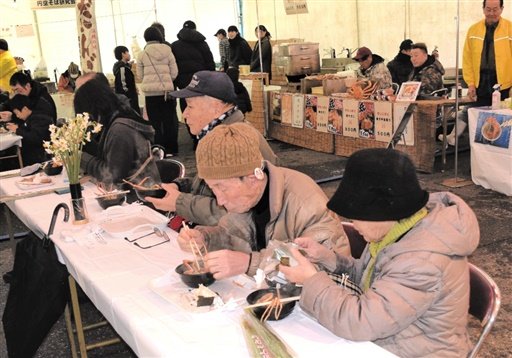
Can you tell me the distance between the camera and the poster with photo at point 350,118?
20.9ft

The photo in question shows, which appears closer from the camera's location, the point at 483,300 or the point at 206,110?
the point at 483,300

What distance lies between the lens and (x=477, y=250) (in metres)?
Result: 3.90

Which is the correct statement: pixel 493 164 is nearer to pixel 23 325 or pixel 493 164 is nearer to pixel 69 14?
pixel 23 325

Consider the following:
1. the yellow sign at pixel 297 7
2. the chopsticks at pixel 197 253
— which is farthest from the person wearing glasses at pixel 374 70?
the chopsticks at pixel 197 253

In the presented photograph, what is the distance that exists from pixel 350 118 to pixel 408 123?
0.84 metres

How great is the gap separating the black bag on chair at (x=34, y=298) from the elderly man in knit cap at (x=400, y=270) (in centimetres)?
108

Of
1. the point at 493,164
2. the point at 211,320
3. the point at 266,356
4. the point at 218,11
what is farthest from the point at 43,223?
the point at 218,11

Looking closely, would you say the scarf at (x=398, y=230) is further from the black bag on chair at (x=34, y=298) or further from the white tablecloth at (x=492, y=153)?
the white tablecloth at (x=492, y=153)

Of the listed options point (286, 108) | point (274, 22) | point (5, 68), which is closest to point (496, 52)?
point (286, 108)

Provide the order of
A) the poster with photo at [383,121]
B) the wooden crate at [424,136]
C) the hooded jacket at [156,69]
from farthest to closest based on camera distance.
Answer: the hooded jacket at [156,69] < the poster with photo at [383,121] < the wooden crate at [424,136]

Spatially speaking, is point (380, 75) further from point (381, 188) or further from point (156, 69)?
point (381, 188)

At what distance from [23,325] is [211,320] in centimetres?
104

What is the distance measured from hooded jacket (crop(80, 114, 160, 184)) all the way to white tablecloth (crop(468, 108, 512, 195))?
3009 millimetres

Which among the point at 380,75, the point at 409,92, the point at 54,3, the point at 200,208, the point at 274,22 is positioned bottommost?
the point at 200,208
